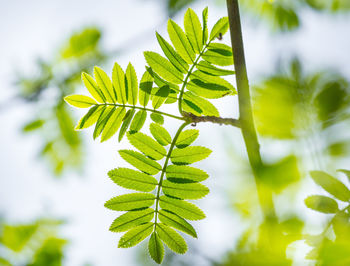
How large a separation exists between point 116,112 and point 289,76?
732 millimetres

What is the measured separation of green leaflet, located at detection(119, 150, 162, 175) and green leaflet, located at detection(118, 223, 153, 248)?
232 millimetres

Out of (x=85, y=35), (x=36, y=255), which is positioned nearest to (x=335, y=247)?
(x=36, y=255)

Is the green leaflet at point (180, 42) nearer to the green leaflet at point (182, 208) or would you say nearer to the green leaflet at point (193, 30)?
the green leaflet at point (193, 30)

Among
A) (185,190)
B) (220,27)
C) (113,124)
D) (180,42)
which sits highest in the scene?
(220,27)

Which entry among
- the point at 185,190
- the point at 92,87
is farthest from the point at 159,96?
the point at 185,190

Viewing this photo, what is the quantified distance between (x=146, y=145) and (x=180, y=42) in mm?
455

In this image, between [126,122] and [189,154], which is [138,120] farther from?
[189,154]

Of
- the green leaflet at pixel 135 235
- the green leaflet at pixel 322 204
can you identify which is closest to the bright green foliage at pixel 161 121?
the green leaflet at pixel 135 235

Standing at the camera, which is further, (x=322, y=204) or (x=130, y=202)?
(x=130, y=202)

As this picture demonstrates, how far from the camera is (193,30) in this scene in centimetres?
145

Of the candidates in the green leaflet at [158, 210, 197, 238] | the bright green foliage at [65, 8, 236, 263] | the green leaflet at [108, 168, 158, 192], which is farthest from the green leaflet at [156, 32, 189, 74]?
the green leaflet at [158, 210, 197, 238]

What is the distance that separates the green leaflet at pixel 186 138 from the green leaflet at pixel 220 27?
41 centimetres

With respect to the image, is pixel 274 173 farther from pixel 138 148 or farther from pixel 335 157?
pixel 138 148

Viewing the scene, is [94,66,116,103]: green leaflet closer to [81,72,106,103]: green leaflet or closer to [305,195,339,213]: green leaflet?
[81,72,106,103]: green leaflet
